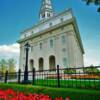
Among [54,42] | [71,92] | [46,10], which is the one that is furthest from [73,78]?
[46,10]

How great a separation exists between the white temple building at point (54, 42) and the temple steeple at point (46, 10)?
1184cm

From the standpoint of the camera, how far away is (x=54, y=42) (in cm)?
3512

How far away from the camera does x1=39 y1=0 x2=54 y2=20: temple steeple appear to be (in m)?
53.6

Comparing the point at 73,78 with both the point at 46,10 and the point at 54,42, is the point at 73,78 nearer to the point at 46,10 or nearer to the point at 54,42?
the point at 54,42

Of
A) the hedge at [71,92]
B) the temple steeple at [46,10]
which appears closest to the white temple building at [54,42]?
the temple steeple at [46,10]

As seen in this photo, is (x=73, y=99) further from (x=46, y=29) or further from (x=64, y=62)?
(x=46, y=29)

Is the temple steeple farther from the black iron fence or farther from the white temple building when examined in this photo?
the black iron fence

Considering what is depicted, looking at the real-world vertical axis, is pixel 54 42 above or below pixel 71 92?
above

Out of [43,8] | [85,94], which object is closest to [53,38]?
[43,8]

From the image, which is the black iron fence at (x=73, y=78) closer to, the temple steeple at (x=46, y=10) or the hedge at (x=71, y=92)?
the hedge at (x=71, y=92)

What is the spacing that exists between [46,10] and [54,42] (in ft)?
71.7

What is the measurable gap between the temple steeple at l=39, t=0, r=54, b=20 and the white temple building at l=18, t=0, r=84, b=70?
1184 centimetres

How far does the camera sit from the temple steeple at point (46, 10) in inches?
2109

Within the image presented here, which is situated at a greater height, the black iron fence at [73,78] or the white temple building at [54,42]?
the white temple building at [54,42]
